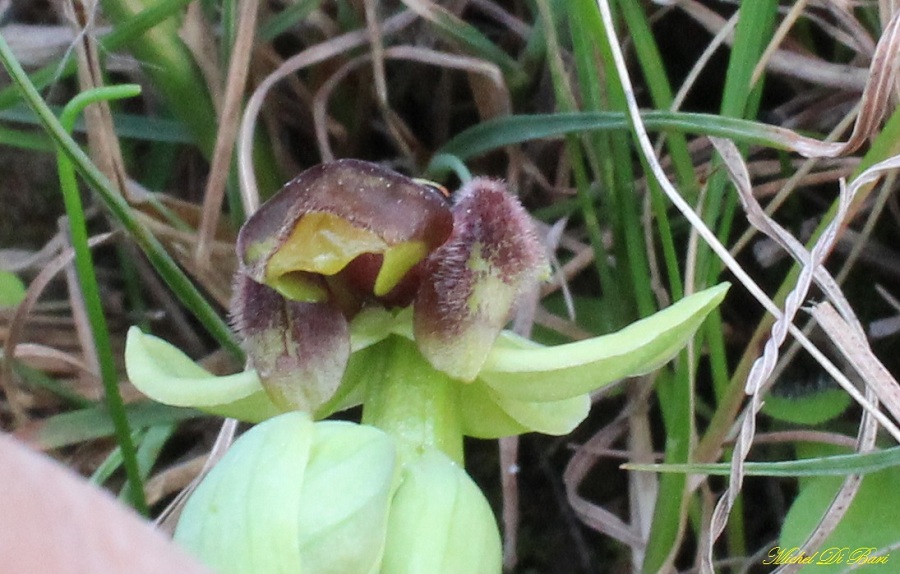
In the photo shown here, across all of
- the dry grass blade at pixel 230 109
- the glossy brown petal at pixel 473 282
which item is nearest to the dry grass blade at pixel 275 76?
the dry grass blade at pixel 230 109

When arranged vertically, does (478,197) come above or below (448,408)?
above

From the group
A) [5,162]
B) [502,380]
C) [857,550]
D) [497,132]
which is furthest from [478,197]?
[5,162]

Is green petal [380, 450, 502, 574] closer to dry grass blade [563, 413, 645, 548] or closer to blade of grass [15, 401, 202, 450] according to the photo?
dry grass blade [563, 413, 645, 548]

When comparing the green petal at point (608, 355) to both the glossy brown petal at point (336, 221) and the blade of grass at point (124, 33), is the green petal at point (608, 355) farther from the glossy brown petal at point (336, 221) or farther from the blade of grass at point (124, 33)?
the blade of grass at point (124, 33)

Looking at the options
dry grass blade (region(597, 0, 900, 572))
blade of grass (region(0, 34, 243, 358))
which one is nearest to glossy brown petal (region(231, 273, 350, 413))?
blade of grass (region(0, 34, 243, 358))

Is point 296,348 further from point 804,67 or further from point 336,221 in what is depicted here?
point 804,67

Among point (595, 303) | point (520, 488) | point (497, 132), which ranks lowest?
point (520, 488)

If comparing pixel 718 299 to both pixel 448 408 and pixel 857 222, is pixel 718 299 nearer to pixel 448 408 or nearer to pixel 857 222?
pixel 448 408
